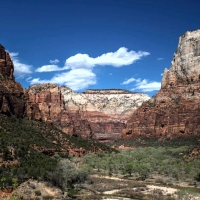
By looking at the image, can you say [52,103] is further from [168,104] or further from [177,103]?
[177,103]

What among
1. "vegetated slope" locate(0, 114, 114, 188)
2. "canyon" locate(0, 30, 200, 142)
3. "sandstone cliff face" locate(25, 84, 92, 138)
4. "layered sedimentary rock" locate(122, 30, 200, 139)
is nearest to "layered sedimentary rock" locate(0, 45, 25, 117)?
"vegetated slope" locate(0, 114, 114, 188)

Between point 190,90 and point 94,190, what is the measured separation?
102m

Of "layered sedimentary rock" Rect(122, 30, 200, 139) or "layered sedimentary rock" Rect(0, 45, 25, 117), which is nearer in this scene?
"layered sedimentary rock" Rect(0, 45, 25, 117)

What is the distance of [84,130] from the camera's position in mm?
168625

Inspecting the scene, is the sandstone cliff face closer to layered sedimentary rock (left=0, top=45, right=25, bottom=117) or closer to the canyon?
the canyon

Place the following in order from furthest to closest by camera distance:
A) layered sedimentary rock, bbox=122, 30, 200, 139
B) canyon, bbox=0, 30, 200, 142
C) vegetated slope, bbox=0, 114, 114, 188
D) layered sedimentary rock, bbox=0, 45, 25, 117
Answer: layered sedimentary rock, bbox=122, 30, 200, 139 < canyon, bbox=0, 30, 200, 142 < layered sedimentary rock, bbox=0, 45, 25, 117 < vegetated slope, bbox=0, 114, 114, 188

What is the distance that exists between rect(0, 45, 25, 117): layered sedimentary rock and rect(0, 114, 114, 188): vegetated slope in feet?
8.28

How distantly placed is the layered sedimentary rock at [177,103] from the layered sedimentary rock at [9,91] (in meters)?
73.7

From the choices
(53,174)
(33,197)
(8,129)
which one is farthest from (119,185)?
(8,129)

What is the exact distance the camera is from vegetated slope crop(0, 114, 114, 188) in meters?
50.6

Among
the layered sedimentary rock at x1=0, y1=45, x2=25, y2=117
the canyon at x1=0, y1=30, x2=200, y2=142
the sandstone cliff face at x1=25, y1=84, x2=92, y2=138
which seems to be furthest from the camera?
the canyon at x1=0, y1=30, x2=200, y2=142

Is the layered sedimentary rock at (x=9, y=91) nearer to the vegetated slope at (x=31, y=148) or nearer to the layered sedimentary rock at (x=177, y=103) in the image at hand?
the vegetated slope at (x=31, y=148)

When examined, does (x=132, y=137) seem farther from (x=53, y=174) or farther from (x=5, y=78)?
(x=53, y=174)

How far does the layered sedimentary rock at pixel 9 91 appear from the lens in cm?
7959
